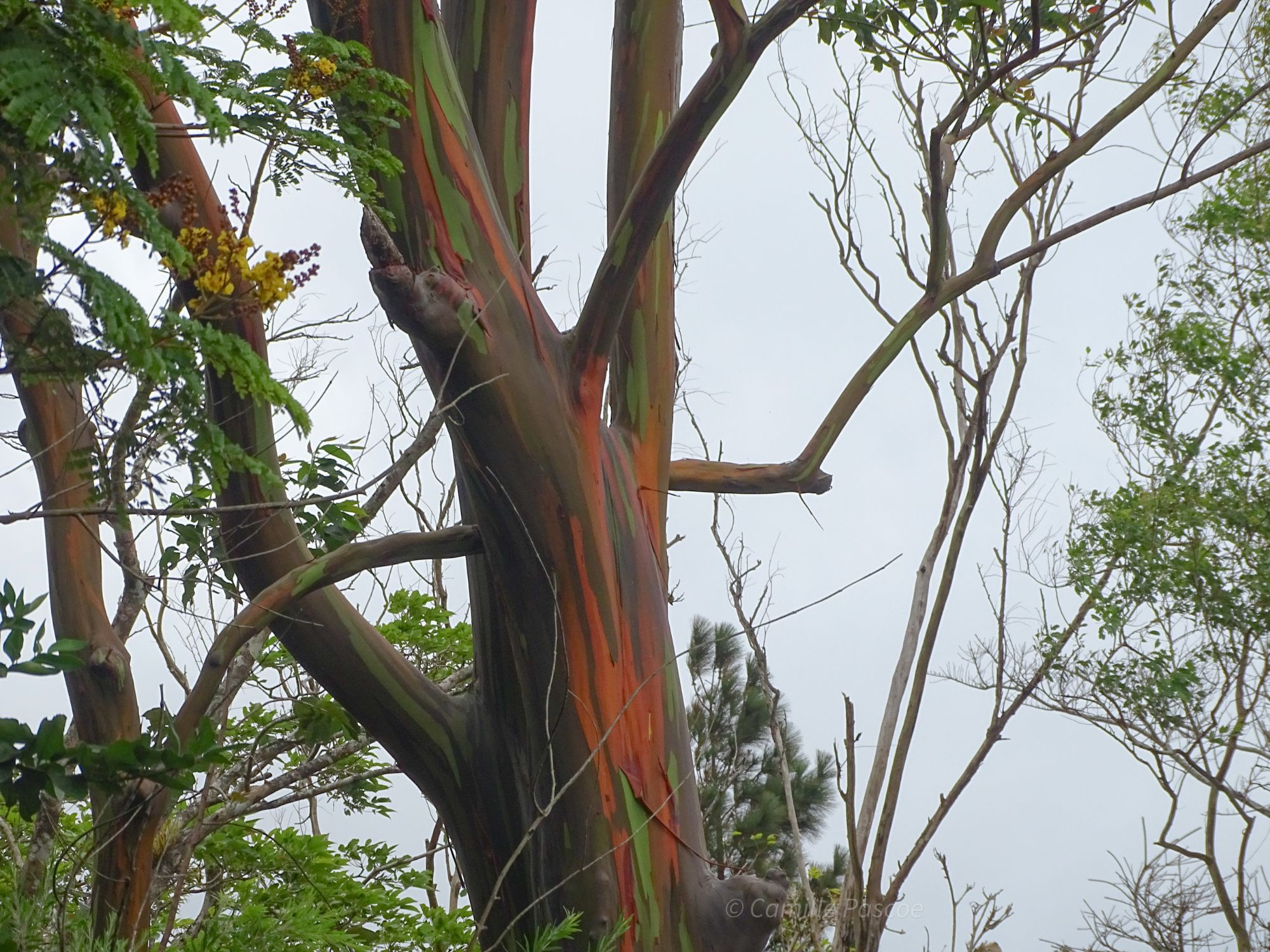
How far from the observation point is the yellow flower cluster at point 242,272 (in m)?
1.17

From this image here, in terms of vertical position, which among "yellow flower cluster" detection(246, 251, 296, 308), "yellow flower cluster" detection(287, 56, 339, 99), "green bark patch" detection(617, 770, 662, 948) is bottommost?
"green bark patch" detection(617, 770, 662, 948)

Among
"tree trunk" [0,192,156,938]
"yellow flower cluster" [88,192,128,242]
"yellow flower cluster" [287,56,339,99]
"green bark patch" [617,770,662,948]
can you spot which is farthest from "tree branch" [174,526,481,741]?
"yellow flower cluster" [88,192,128,242]

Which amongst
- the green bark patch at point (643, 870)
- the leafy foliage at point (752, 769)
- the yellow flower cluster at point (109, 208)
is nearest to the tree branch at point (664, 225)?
the green bark patch at point (643, 870)

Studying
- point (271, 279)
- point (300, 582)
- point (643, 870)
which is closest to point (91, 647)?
point (300, 582)

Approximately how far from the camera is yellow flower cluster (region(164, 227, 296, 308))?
1175 mm

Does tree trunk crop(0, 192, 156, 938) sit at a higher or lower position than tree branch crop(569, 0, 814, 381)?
lower

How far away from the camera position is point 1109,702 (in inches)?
264

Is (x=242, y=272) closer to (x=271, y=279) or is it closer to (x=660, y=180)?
(x=271, y=279)

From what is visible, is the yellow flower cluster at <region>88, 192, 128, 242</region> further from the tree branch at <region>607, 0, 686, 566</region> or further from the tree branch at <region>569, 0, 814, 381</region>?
the tree branch at <region>607, 0, 686, 566</region>

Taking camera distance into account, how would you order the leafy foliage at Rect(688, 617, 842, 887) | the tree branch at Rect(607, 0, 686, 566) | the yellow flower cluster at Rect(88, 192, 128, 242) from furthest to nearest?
the leafy foliage at Rect(688, 617, 842, 887)
the tree branch at Rect(607, 0, 686, 566)
the yellow flower cluster at Rect(88, 192, 128, 242)

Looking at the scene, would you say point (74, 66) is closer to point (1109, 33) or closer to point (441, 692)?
point (441, 692)

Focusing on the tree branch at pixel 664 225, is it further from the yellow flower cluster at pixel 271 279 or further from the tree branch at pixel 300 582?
the yellow flower cluster at pixel 271 279

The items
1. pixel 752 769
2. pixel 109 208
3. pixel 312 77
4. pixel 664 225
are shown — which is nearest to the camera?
pixel 109 208

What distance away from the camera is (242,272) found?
1.19 m
